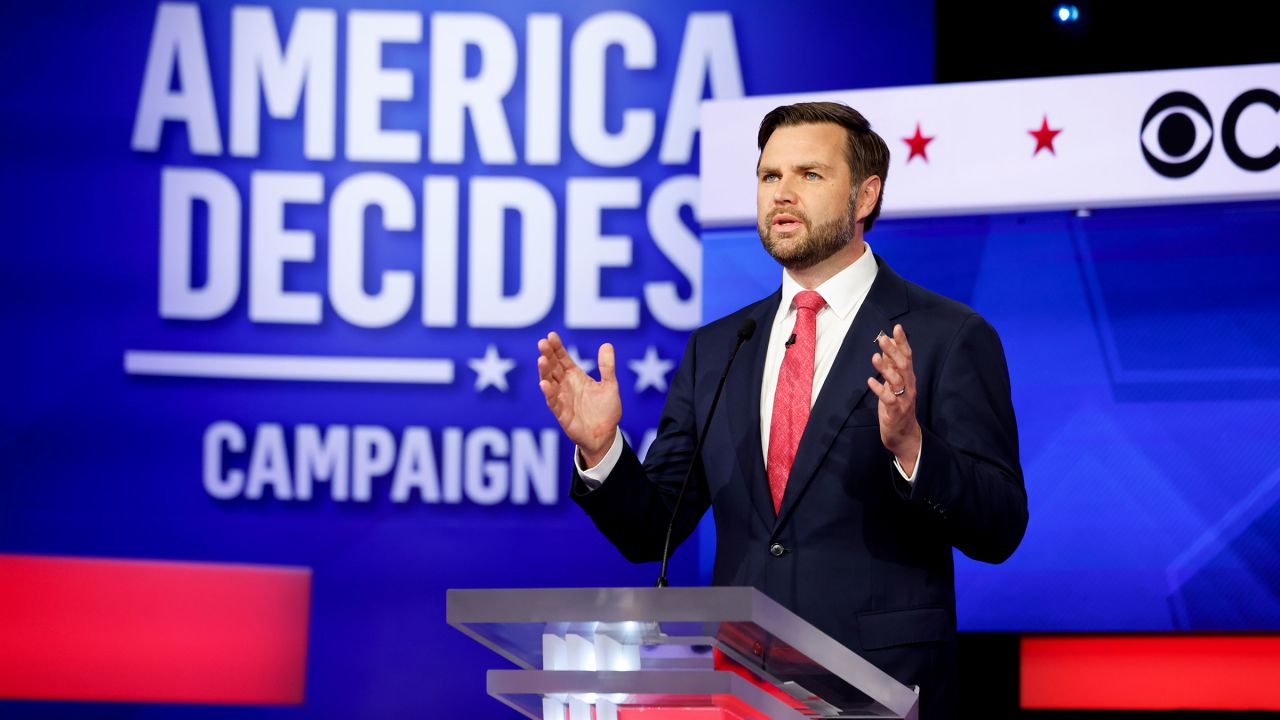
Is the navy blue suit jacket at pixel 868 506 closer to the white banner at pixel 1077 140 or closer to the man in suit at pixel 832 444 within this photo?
the man in suit at pixel 832 444

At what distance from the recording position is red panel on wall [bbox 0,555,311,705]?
416cm

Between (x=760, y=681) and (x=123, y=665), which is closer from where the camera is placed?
(x=760, y=681)

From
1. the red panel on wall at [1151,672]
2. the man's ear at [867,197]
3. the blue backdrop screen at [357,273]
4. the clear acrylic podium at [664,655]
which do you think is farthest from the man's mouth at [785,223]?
the blue backdrop screen at [357,273]

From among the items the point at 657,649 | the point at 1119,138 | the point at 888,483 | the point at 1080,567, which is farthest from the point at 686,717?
the point at 1119,138

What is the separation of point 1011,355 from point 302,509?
2068 mm

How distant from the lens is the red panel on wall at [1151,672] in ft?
10.7

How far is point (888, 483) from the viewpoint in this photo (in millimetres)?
2236

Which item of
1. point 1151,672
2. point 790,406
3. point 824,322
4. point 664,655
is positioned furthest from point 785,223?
point 1151,672

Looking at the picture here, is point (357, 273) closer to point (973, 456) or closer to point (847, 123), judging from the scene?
point (847, 123)

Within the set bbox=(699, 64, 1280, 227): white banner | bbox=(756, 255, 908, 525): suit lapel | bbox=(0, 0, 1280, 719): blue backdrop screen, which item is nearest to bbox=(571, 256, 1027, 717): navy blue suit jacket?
bbox=(756, 255, 908, 525): suit lapel

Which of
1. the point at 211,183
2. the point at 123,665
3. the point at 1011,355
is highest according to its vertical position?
the point at 211,183

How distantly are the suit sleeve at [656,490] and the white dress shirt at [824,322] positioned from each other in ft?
0.52

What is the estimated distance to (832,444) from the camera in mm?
2238

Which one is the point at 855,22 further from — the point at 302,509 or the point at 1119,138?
the point at 302,509
